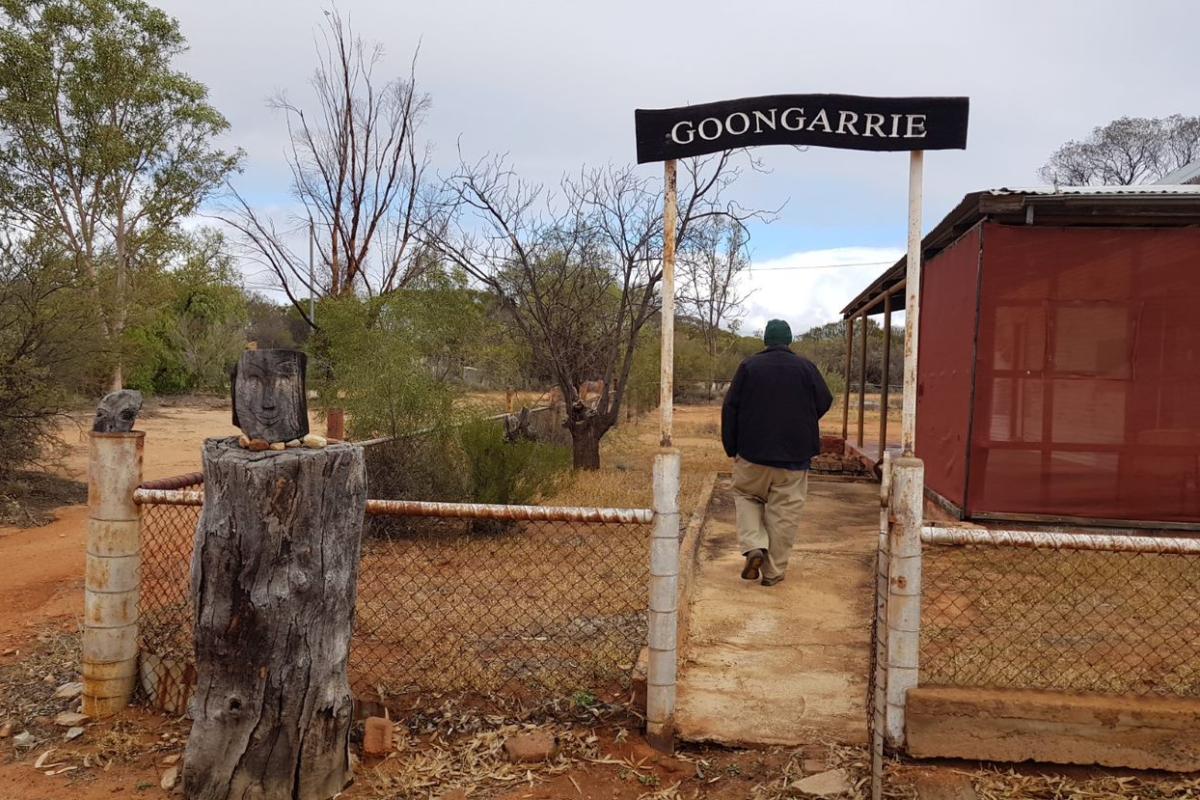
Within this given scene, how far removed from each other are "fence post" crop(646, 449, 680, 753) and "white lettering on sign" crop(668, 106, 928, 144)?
1.30 metres

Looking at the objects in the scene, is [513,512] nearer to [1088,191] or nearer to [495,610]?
[495,610]

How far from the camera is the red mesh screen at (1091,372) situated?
6.91m

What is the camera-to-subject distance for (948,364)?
8039 millimetres

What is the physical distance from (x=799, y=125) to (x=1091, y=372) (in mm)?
4657

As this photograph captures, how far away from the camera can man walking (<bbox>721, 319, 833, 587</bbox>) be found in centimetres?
587

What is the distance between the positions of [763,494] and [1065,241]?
3238 millimetres

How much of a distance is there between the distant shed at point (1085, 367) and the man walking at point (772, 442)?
1966 mm

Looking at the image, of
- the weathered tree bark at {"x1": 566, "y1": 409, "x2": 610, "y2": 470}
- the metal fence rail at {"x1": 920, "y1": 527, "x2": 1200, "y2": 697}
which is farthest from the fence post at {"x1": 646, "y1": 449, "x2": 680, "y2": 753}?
the weathered tree bark at {"x1": 566, "y1": 409, "x2": 610, "y2": 470}

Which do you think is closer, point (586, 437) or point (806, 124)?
point (806, 124)

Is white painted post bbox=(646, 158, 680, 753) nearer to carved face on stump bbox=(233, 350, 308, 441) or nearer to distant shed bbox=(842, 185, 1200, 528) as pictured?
carved face on stump bbox=(233, 350, 308, 441)

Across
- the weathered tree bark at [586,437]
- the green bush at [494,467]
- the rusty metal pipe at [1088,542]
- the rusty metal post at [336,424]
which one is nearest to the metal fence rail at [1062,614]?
the rusty metal pipe at [1088,542]

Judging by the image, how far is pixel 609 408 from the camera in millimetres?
12844

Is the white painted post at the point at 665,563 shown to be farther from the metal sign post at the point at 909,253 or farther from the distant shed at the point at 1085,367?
the distant shed at the point at 1085,367

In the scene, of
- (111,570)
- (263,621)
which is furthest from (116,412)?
(263,621)
